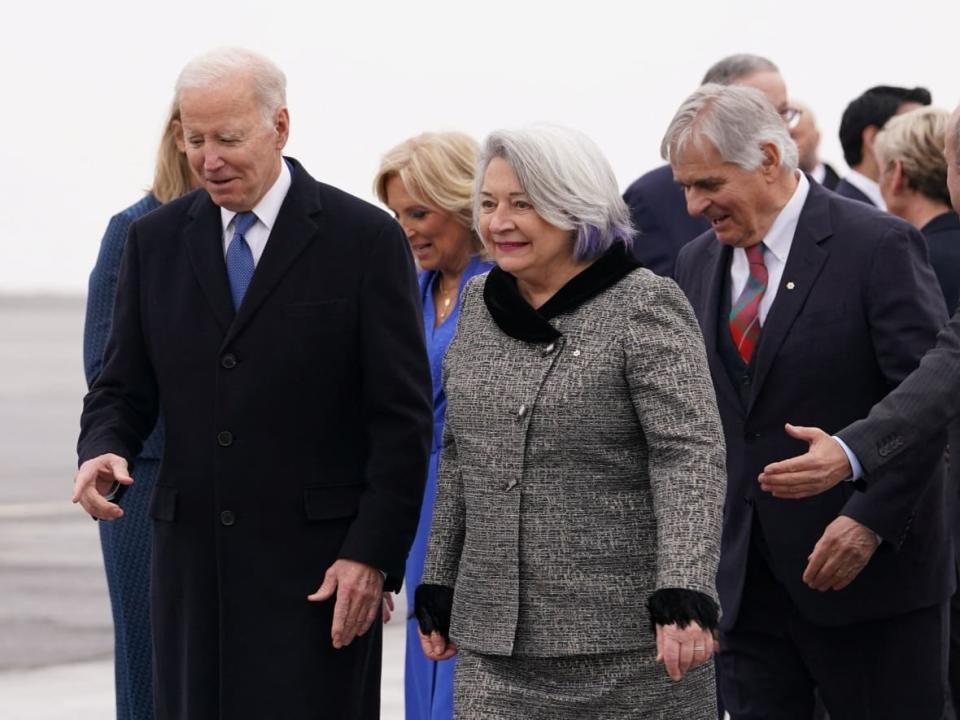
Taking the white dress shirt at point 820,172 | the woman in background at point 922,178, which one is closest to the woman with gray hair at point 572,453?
the woman in background at point 922,178

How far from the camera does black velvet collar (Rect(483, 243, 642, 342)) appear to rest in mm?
3633

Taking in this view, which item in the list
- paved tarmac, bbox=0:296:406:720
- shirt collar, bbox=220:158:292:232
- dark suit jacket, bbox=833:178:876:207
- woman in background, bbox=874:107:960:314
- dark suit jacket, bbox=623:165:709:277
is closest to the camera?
shirt collar, bbox=220:158:292:232

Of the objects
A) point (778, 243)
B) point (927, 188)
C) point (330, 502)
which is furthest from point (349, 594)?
point (927, 188)

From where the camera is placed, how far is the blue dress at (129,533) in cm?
489

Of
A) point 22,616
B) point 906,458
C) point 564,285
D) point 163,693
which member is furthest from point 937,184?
point 22,616

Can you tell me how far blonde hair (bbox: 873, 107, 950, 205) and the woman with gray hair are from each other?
2.16m

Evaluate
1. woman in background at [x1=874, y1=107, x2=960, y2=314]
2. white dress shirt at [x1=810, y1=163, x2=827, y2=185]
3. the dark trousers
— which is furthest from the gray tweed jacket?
white dress shirt at [x1=810, y1=163, x2=827, y2=185]

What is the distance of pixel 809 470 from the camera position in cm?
377

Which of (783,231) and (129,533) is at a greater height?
(783,231)

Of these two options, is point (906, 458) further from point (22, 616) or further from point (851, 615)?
point (22, 616)

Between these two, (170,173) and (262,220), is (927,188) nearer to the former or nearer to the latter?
(170,173)

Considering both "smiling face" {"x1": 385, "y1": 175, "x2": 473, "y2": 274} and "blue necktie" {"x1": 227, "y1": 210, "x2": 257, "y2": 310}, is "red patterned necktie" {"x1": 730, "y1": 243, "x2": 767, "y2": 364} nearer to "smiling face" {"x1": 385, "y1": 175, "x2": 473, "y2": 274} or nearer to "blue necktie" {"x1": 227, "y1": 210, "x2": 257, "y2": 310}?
"smiling face" {"x1": 385, "y1": 175, "x2": 473, "y2": 274}

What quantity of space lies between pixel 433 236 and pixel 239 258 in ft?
3.86

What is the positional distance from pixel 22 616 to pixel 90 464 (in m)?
4.13
